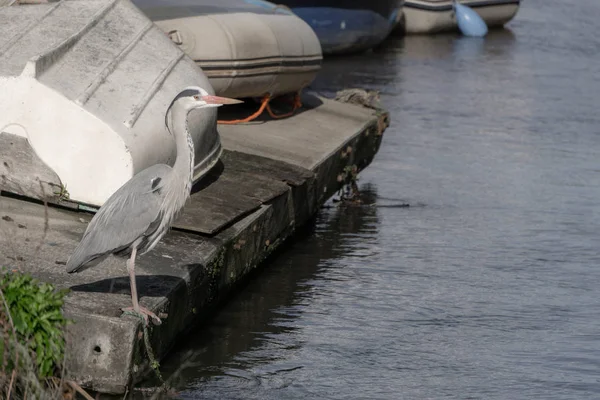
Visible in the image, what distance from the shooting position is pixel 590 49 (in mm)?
26750

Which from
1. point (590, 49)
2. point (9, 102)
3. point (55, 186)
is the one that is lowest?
point (590, 49)

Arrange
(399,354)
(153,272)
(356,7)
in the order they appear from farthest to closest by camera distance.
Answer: (356,7)
(399,354)
(153,272)

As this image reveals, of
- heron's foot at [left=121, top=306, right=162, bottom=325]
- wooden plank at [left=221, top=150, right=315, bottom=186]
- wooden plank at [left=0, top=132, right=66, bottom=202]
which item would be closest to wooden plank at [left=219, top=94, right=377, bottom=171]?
wooden plank at [left=221, top=150, right=315, bottom=186]

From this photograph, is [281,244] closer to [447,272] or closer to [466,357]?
[447,272]

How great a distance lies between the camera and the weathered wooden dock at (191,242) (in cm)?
694

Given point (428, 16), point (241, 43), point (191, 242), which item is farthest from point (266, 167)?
point (428, 16)

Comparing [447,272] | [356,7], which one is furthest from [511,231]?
[356,7]

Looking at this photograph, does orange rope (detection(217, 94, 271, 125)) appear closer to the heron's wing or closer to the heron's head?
the heron's head

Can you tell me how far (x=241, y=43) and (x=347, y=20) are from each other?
519 inches

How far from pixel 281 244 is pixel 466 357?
2849 millimetres

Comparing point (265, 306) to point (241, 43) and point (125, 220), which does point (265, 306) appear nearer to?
point (125, 220)

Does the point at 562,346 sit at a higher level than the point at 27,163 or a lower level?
lower

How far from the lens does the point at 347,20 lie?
1000 inches

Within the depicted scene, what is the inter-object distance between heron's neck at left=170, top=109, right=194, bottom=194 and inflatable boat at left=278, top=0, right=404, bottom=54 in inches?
676
